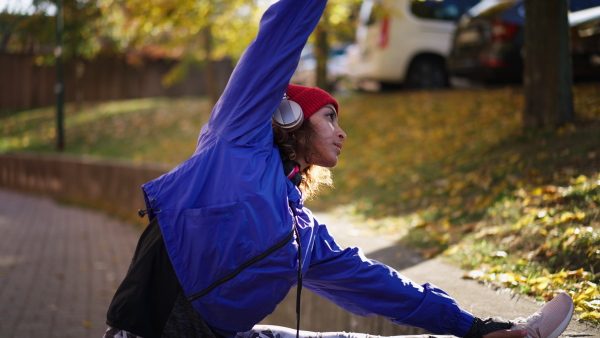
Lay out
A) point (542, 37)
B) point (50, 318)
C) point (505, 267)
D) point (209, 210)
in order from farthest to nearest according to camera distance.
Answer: point (542, 37)
point (50, 318)
point (505, 267)
point (209, 210)

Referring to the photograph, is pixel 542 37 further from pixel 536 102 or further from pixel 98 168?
pixel 98 168

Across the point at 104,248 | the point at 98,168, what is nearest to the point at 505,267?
the point at 104,248

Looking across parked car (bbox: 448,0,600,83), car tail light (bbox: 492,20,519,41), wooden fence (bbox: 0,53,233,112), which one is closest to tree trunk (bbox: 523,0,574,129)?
parked car (bbox: 448,0,600,83)

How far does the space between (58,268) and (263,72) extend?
20.5ft

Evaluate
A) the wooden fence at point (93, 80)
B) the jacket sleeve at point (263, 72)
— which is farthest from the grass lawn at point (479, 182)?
the wooden fence at point (93, 80)

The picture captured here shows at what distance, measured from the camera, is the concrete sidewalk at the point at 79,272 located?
13.8 ft

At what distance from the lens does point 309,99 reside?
273 cm

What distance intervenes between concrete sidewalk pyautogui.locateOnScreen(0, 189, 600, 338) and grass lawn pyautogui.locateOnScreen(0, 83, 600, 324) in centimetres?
24

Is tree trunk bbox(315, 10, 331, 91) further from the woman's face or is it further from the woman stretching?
the woman stretching

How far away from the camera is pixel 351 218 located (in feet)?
25.3

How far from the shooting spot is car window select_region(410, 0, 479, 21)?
42.5ft

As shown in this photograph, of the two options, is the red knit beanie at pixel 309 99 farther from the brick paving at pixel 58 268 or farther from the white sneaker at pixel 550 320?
the brick paving at pixel 58 268

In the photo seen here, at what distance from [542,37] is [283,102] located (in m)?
5.80

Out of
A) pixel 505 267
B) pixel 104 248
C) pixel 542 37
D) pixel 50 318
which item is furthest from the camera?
pixel 104 248
